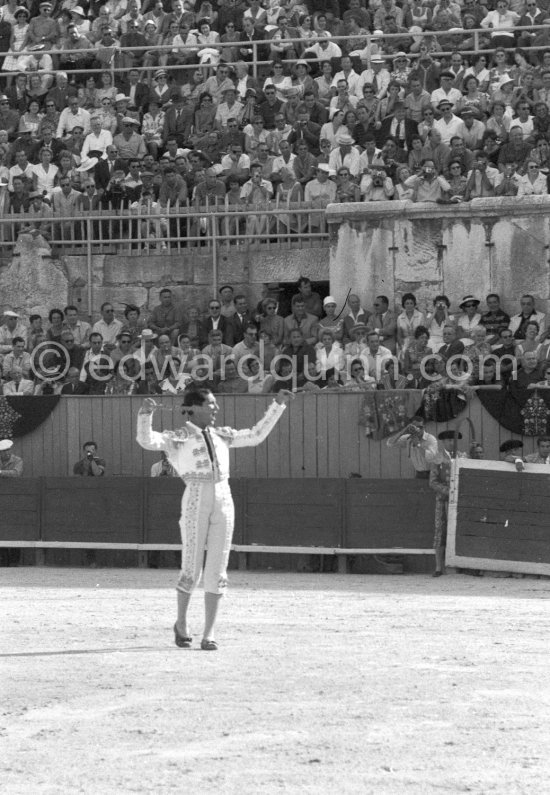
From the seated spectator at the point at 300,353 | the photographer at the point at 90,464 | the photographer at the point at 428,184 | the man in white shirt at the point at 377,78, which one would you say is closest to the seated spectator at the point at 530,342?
the seated spectator at the point at 300,353

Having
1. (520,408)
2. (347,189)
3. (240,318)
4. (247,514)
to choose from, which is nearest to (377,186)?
(347,189)

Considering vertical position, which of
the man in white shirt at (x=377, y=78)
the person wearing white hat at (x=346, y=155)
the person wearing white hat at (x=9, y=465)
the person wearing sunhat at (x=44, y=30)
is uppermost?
the person wearing sunhat at (x=44, y=30)

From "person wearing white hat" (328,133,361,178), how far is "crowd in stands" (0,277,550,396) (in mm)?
1494

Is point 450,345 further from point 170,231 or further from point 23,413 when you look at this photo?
point 170,231

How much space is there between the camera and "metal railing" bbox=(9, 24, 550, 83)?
59.2 ft

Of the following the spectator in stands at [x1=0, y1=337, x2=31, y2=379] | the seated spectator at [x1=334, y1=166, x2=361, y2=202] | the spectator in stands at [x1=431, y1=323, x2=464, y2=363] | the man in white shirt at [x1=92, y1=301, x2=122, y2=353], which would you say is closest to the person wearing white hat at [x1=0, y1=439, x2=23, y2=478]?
the spectator in stands at [x1=0, y1=337, x2=31, y2=379]

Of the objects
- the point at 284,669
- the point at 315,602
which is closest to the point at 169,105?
the point at 315,602

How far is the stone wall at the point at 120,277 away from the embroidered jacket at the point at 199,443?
872cm

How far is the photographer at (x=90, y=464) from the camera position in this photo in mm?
15461

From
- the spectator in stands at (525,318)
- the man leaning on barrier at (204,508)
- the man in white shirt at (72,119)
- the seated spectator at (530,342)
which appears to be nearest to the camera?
the man leaning on barrier at (204,508)

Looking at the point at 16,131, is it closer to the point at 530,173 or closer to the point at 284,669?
the point at 530,173

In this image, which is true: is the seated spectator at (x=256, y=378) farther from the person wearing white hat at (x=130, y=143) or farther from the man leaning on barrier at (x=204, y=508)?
the man leaning on barrier at (x=204, y=508)

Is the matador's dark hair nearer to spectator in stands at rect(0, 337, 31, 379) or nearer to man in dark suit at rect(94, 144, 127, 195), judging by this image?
spectator in stands at rect(0, 337, 31, 379)

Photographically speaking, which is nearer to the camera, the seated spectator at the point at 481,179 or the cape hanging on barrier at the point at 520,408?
the cape hanging on barrier at the point at 520,408
